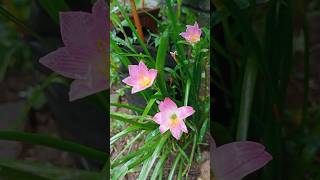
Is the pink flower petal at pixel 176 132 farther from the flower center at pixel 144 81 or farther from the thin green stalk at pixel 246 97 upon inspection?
the thin green stalk at pixel 246 97

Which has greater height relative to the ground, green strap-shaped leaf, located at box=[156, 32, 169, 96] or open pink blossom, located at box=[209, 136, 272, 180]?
green strap-shaped leaf, located at box=[156, 32, 169, 96]

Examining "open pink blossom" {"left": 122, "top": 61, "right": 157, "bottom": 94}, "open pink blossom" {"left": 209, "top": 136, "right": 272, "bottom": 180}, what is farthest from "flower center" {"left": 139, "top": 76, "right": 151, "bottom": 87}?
"open pink blossom" {"left": 209, "top": 136, "right": 272, "bottom": 180}

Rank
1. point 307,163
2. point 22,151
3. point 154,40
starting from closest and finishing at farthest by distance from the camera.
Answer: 1. point 154,40
2. point 307,163
3. point 22,151

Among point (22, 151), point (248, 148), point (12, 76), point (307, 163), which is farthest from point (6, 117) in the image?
point (248, 148)

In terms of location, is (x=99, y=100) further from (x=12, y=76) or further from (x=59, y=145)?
(x=12, y=76)

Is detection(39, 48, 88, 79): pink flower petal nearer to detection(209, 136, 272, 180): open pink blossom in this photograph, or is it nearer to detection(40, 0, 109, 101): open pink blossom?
detection(40, 0, 109, 101): open pink blossom

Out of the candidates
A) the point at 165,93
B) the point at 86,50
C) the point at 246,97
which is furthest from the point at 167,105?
the point at 246,97

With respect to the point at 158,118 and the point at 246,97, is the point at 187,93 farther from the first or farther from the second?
the point at 246,97
